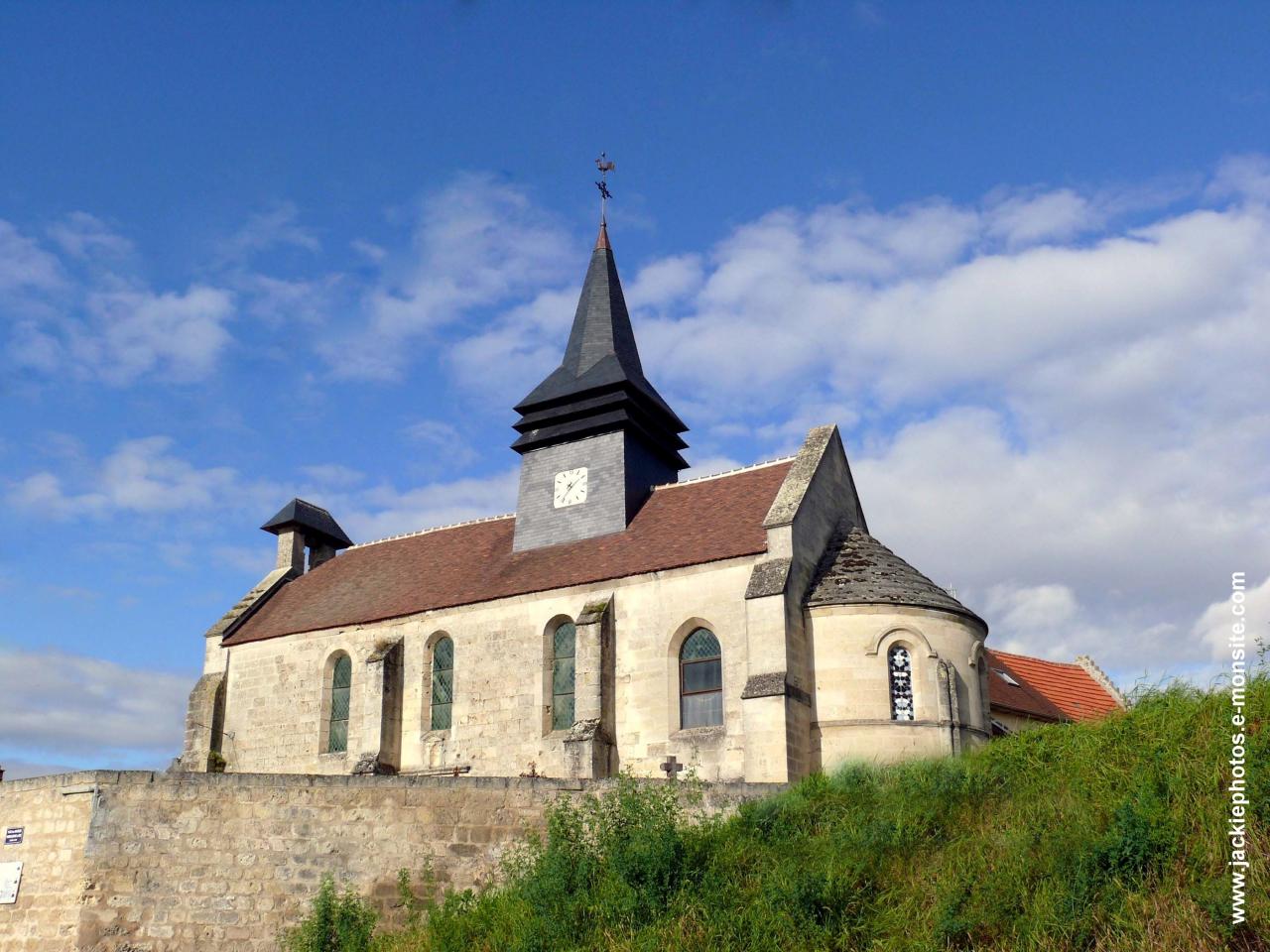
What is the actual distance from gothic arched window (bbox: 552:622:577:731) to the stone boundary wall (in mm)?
7876

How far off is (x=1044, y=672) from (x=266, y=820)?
24662 mm

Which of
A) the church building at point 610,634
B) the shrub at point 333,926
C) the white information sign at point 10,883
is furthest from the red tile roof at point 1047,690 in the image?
the white information sign at point 10,883

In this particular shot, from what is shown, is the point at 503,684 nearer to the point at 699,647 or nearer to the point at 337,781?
the point at 699,647

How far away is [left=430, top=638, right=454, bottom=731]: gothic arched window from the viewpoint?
26.5 meters

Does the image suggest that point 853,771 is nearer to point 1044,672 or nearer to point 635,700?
point 635,700

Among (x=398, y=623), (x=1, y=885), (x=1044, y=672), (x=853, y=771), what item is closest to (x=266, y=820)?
(x=1, y=885)

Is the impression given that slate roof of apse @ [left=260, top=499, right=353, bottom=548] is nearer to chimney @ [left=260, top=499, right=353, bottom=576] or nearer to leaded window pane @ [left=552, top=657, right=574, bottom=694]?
chimney @ [left=260, top=499, right=353, bottom=576]

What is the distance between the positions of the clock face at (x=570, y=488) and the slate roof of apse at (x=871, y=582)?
21.6 feet

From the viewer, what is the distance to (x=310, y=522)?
34.1m

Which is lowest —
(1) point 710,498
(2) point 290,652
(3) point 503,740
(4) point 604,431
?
(3) point 503,740

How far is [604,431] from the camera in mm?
28969

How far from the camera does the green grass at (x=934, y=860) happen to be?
40.4 feet

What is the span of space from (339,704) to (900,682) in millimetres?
13425

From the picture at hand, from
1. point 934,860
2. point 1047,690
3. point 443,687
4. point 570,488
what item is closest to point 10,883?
point 443,687
